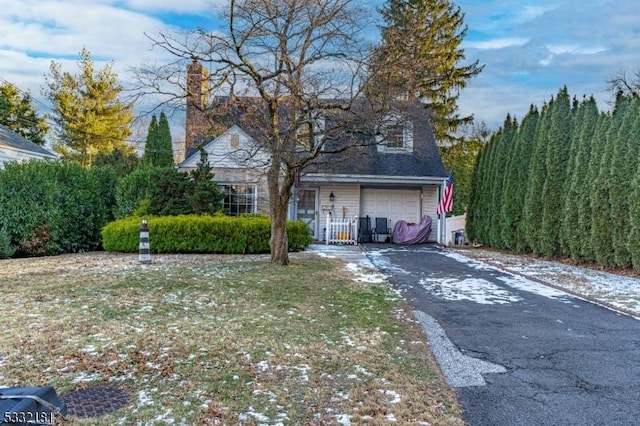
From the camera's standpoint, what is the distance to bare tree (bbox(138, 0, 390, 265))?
318 inches

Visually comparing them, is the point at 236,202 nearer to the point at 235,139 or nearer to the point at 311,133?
the point at 235,139

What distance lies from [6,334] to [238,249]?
315 inches

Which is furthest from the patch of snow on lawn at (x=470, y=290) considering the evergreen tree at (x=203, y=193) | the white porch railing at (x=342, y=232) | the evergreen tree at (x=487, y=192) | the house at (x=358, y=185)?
the house at (x=358, y=185)

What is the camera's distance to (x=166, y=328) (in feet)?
14.6

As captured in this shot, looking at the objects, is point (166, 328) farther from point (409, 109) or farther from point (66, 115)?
point (66, 115)

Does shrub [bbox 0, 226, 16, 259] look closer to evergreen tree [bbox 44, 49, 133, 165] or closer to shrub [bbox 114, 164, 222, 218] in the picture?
shrub [bbox 114, 164, 222, 218]

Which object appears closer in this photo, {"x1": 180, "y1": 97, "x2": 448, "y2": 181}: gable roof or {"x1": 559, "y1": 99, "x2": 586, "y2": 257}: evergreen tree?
{"x1": 559, "y1": 99, "x2": 586, "y2": 257}: evergreen tree

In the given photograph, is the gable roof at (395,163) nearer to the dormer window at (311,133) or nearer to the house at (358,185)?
the house at (358,185)

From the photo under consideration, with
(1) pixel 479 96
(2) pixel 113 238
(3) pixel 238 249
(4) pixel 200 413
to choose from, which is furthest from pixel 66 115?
(4) pixel 200 413

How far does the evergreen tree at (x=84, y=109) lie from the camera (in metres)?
27.5

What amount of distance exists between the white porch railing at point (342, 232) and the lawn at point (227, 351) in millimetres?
8595

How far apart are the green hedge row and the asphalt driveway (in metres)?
5.42

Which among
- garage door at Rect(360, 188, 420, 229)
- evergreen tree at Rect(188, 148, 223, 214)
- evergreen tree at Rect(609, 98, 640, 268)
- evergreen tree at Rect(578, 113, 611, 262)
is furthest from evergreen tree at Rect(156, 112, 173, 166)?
evergreen tree at Rect(609, 98, 640, 268)

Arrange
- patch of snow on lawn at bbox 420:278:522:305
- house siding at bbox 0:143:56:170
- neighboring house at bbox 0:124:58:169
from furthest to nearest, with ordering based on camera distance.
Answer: neighboring house at bbox 0:124:58:169 < house siding at bbox 0:143:56:170 < patch of snow on lawn at bbox 420:278:522:305
